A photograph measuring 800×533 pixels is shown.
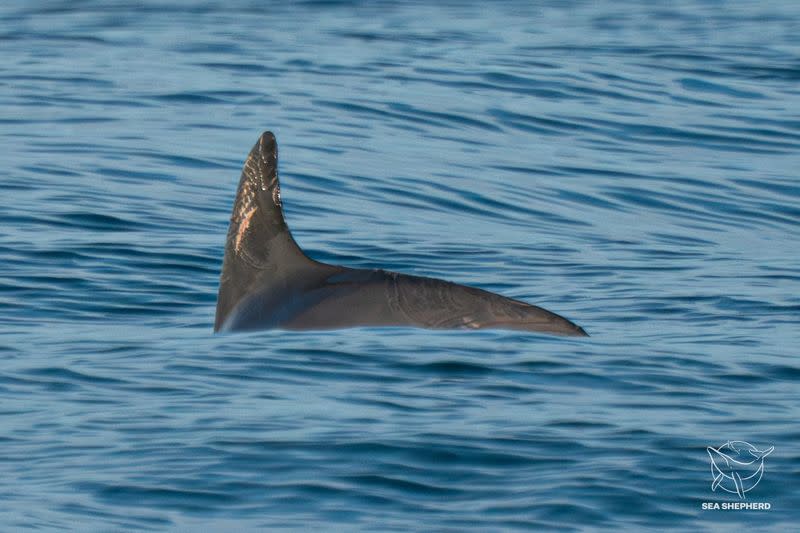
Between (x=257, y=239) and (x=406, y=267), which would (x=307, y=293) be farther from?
(x=406, y=267)

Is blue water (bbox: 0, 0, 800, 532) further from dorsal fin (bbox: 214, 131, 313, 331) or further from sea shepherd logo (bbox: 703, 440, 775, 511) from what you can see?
dorsal fin (bbox: 214, 131, 313, 331)

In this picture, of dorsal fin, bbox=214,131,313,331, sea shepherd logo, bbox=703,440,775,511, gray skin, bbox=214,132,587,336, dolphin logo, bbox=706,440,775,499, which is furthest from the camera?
dorsal fin, bbox=214,131,313,331

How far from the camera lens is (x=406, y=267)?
15.4m

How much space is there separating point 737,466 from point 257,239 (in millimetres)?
3964

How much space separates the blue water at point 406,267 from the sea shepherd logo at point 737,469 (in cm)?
7

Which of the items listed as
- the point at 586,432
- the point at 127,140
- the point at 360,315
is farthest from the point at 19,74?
the point at 586,432

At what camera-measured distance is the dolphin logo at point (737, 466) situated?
29.0 ft

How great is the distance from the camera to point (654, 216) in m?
18.6

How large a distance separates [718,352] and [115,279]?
5.38m

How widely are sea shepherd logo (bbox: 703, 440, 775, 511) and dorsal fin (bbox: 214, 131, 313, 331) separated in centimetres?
343

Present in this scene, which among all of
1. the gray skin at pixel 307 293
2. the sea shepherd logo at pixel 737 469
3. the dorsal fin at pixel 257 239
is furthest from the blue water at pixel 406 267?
the dorsal fin at pixel 257 239

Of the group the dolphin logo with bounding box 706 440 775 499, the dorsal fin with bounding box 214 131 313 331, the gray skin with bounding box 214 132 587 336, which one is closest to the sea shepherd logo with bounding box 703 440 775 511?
the dolphin logo with bounding box 706 440 775 499

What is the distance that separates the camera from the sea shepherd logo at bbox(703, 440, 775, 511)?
8.59 meters

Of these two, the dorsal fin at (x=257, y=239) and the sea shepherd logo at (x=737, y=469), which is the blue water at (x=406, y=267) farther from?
the dorsal fin at (x=257, y=239)
